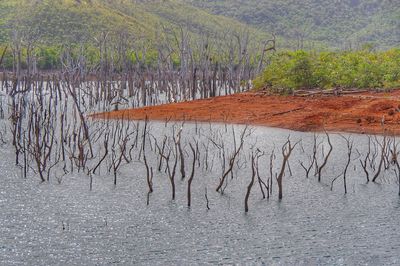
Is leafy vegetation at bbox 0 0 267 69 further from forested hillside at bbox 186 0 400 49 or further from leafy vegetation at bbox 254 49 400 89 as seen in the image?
leafy vegetation at bbox 254 49 400 89

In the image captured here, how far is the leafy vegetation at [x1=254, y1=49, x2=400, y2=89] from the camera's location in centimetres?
3225

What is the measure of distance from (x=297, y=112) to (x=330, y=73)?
24.1ft

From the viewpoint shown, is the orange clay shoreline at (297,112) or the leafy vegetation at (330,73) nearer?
the orange clay shoreline at (297,112)

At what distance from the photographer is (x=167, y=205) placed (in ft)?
40.0

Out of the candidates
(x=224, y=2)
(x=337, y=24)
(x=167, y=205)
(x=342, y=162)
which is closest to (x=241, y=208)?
(x=167, y=205)

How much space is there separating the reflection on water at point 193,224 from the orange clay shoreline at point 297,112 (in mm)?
8555

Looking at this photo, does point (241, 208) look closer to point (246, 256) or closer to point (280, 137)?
point (246, 256)

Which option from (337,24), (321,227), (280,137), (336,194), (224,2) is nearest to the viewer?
(321,227)

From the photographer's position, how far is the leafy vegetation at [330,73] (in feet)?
106

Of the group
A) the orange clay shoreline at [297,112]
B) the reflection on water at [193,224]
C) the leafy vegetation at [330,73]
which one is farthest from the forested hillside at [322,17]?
the reflection on water at [193,224]

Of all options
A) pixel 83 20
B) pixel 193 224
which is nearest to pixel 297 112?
pixel 193 224

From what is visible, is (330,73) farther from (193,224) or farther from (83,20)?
(83,20)

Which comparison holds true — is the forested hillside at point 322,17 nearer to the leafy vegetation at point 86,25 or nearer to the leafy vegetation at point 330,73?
Result: the leafy vegetation at point 86,25

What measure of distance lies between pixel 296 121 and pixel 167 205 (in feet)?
44.0
